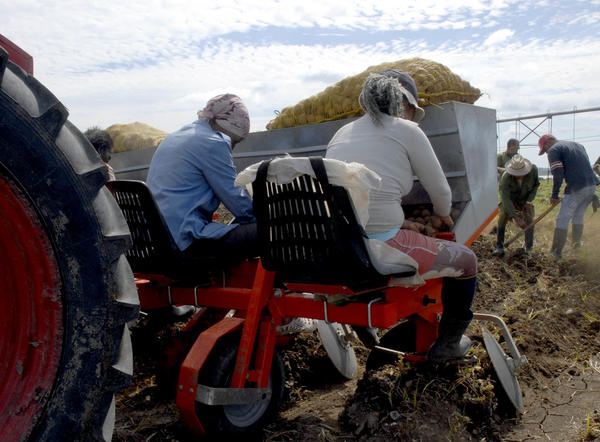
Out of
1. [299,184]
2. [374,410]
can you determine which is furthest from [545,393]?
[299,184]

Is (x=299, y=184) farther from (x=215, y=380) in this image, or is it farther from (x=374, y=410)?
(x=374, y=410)

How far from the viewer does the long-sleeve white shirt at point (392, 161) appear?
2.70 m

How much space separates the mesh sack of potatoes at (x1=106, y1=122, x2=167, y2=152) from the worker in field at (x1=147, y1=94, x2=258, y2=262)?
11.5 ft

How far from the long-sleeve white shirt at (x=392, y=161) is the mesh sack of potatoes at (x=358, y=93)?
39.2 inches

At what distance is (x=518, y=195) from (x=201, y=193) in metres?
7.19

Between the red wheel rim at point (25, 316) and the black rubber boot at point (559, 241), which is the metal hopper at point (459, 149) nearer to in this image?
the red wheel rim at point (25, 316)

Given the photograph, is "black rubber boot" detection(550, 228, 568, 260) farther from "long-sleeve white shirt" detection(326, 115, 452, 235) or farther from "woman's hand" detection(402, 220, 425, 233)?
A: "long-sleeve white shirt" detection(326, 115, 452, 235)

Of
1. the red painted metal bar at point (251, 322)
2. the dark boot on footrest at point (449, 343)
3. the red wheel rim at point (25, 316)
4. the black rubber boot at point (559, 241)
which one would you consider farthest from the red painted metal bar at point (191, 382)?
the black rubber boot at point (559, 241)

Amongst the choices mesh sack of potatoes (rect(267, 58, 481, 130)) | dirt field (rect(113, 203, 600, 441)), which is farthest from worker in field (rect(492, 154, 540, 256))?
mesh sack of potatoes (rect(267, 58, 481, 130))

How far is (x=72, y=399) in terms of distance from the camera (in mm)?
1634

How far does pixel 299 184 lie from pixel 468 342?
1514 mm

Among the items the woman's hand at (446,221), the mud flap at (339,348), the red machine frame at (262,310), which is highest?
the woman's hand at (446,221)

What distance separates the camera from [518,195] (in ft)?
30.1

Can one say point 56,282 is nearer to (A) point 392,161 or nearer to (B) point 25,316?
(B) point 25,316
